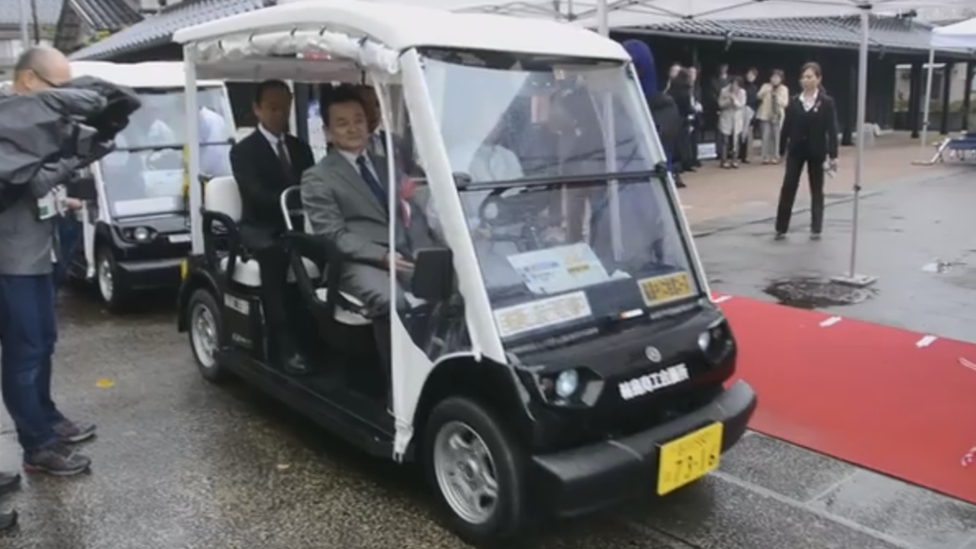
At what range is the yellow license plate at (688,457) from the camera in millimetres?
3189

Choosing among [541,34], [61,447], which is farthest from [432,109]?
[61,447]

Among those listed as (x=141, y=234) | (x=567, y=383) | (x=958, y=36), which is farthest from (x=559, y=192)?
(x=958, y=36)

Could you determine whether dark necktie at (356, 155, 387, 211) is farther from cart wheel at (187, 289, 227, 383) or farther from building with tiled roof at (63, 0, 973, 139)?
building with tiled roof at (63, 0, 973, 139)

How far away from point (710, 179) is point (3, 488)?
524 inches

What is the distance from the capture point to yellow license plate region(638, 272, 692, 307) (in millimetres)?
3625

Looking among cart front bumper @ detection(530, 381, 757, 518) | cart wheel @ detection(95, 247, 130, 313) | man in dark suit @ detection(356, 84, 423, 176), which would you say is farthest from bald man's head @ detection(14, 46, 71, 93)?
cart wheel @ detection(95, 247, 130, 313)

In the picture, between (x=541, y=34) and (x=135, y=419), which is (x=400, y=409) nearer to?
(x=541, y=34)

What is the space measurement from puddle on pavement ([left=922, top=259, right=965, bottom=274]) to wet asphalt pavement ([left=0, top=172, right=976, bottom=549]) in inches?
181

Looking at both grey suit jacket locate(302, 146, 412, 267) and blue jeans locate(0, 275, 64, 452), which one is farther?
grey suit jacket locate(302, 146, 412, 267)

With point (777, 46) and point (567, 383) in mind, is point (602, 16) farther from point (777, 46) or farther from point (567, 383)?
point (777, 46)

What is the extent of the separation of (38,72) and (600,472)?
2888 millimetres

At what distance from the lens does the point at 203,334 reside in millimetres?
5391

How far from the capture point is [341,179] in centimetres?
411

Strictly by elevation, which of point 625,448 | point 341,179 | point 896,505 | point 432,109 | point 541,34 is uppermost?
point 541,34
